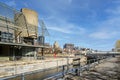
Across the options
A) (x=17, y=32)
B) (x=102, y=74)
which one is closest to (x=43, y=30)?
(x=17, y=32)

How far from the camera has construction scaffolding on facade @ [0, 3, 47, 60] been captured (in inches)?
1097

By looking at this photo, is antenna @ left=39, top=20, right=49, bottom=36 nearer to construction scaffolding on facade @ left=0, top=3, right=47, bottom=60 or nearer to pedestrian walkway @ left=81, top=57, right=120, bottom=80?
construction scaffolding on facade @ left=0, top=3, right=47, bottom=60

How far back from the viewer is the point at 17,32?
31984 mm

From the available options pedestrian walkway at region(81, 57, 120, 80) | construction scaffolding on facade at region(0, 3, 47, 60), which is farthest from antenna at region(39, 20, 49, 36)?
pedestrian walkway at region(81, 57, 120, 80)

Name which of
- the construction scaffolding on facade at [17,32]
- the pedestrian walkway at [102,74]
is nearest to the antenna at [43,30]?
the construction scaffolding on facade at [17,32]

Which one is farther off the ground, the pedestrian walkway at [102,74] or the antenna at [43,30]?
the antenna at [43,30]

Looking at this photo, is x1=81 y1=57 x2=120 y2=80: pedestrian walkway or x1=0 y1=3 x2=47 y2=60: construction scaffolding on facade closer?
x1=81 y1=57 x2=120 y2=80: pedestrian walkway

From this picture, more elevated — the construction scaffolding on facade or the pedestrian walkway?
the construction scaffolding on facade

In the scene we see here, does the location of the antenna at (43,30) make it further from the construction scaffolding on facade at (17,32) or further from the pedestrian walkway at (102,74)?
the pedestrian walkway at (102,74)

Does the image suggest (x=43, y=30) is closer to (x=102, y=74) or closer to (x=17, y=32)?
(x=17, y=32)

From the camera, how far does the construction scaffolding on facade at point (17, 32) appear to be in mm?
27859

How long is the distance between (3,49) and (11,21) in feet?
18.6

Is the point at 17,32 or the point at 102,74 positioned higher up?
the point at 17,32

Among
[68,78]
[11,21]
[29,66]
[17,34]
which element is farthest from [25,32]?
[68,78]
